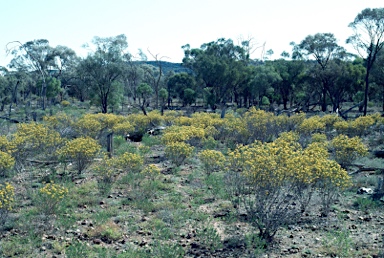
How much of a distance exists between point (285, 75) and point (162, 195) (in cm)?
3230

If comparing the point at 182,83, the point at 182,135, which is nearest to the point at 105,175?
the point at 182,135

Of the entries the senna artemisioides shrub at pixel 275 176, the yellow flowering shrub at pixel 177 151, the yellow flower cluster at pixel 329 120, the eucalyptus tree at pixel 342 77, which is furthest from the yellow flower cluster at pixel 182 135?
the eucalyptus tree at pixel 342 77

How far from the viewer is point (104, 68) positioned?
97.4 feet

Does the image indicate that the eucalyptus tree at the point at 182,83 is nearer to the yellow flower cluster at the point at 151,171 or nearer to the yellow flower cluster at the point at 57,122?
the yellow flower cluster at the point at 57,122

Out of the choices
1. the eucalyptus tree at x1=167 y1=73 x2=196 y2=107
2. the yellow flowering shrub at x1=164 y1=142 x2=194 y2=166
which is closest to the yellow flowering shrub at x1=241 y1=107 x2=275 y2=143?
the yellow flowering shrub at x1=164 y1=142 x2=194 y2=166

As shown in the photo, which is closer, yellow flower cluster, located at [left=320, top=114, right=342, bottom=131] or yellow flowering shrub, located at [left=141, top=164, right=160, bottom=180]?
yellow flowering shrub, located at [left=141, top=164, right=160, bottom=180]

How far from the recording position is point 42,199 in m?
7.21

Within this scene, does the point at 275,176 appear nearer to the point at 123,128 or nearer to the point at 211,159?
the point at 211,159

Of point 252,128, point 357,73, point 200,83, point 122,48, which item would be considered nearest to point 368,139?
point 252,128

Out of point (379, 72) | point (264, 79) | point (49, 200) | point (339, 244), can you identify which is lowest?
point (339, 244)

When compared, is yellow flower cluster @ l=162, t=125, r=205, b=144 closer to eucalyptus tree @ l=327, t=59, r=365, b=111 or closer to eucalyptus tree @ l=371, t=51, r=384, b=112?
eucalyptus tree @ l=327, t=59, r=365, b=111

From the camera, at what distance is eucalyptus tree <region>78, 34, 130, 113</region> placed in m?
29.7

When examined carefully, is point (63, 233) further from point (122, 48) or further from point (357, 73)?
point (357, 73)

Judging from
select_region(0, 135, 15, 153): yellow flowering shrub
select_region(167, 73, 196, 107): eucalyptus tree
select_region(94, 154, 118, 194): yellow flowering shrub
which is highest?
select_region(167, 73, 196, 107): eucalyptus tree
